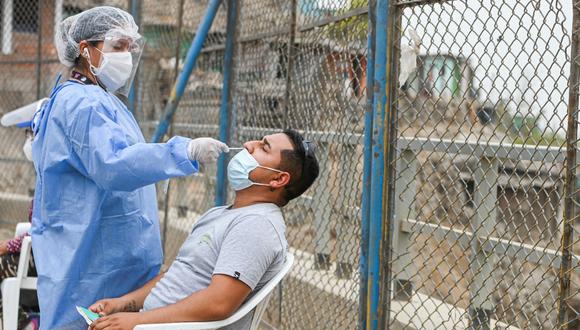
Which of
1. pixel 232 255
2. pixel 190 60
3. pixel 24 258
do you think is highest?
pixel 190 60

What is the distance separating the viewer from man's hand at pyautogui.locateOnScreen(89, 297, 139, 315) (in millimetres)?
2568

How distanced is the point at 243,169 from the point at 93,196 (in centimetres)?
54

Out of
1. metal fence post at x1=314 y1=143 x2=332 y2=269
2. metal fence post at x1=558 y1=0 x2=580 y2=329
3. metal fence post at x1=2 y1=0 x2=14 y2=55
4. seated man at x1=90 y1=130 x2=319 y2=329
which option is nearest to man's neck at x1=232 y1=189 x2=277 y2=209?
seated man at x1=90 y1=130 x2=319 y2=329

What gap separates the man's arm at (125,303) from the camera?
2.57 m

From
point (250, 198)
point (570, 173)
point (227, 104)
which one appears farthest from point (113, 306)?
point (227, 104)

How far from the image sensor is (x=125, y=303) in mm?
2623

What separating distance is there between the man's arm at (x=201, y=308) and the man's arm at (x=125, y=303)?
18 cm

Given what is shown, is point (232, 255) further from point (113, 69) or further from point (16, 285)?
point (16, 285)

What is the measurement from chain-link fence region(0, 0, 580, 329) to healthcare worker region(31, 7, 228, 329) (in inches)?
13.9

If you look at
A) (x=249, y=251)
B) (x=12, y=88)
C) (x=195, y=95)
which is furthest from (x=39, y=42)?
(x=249, y=251)

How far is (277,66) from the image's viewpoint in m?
4.29

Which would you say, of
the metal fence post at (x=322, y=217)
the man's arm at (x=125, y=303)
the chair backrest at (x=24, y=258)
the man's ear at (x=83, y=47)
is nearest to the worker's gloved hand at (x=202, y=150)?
the man's arm at (x=125, y=303)

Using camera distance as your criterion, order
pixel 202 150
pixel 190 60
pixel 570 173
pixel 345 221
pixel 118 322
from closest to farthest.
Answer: pixel 570 173 < pixel 118 322 < pixel 202 150 < pixel 345 221 < pixel 190 60

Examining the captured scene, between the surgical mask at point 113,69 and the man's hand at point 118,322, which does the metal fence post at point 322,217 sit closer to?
the surgical mask at point 113,69
